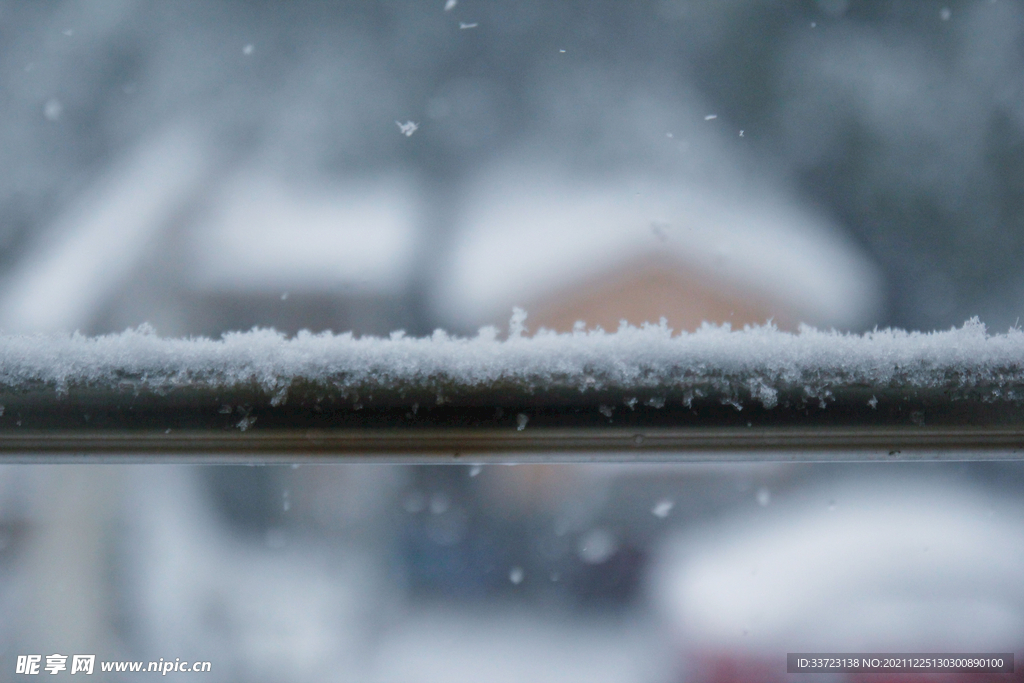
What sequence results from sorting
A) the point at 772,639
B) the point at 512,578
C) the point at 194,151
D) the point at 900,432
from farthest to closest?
the point at 194,151
the point at 512,578
the point at 772,639
the point at 900,432

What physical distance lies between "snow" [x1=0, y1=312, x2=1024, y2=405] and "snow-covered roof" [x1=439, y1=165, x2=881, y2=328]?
43 centimetres

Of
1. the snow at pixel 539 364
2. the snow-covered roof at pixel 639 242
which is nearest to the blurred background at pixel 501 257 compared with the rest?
the snow-covered roof at pixel 639 242

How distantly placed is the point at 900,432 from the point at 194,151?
135 cm

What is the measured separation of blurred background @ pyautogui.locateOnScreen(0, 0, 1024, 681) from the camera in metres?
0.94

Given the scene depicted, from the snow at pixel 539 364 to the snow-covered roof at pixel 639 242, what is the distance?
43 cm

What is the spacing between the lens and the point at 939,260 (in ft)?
3.18

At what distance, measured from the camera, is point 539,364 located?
0.49m

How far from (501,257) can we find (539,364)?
1.86ft

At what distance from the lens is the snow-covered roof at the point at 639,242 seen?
3.19 feet

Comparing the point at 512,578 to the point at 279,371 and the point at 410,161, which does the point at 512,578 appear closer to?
the point at 279,371

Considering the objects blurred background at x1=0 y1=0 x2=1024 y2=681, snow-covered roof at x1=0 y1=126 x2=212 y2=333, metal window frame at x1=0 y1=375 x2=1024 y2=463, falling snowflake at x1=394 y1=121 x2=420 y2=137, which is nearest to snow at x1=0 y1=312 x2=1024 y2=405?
metal window frame at x1=0 y1=375 x2=1024 y2=463

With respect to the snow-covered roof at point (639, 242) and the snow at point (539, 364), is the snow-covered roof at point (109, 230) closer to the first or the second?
the snow at point (539, 364)

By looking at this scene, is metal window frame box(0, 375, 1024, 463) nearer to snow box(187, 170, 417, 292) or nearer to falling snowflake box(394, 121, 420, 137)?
snow box(187, 170, 417, 292)

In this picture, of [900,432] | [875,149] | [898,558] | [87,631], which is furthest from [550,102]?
[87,631]
